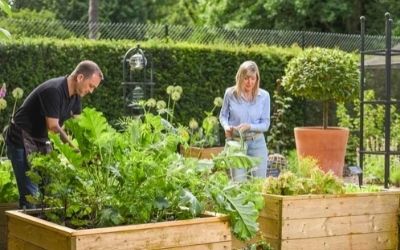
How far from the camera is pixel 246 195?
12.5ft

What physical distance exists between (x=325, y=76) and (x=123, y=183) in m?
5.96

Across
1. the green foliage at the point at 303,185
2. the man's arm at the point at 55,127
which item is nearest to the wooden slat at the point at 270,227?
the green foliage at the point at 303,185

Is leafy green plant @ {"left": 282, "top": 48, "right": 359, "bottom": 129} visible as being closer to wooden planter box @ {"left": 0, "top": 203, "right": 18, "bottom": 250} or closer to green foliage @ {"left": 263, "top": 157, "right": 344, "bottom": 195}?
green foliage @ {"left": 263, "top": 157, "right": 344, "bottom": 195}

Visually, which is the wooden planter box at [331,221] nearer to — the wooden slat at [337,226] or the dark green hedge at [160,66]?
the wooden slat at [337,226]

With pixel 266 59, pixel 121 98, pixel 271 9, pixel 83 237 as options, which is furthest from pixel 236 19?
pixel 83 237

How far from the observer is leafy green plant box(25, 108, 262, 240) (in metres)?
3.54

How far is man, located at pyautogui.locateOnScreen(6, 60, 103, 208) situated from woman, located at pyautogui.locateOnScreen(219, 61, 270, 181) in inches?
54.1

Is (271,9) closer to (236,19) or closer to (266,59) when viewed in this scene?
(236,19)

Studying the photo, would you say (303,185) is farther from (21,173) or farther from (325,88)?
(325,88)

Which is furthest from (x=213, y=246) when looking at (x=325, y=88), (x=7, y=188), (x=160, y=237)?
(x=325, y=88)

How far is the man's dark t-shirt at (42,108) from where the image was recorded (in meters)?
4.72

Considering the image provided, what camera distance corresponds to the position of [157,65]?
1065 centimetres

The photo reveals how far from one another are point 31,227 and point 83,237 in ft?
1.50

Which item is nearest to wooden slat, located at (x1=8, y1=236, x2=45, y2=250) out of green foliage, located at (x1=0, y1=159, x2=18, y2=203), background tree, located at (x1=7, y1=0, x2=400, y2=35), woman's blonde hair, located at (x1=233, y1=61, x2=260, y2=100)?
green foliage, located at (x1=0, y1=159, x2=18, y2=203)
